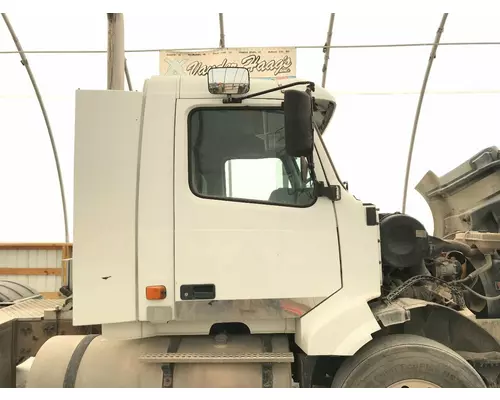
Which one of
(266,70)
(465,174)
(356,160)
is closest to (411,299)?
(465,174)

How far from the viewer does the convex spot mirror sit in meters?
2.98

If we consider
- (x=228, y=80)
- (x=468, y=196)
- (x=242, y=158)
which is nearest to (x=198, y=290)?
(x=242, y=158)

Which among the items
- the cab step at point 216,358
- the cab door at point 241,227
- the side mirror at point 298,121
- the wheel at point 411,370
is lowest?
the wheel at point 411,370

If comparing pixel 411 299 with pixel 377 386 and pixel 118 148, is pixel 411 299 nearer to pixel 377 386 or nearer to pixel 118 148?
pixel 377 386

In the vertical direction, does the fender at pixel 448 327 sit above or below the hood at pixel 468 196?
below

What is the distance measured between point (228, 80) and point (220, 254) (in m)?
1.25

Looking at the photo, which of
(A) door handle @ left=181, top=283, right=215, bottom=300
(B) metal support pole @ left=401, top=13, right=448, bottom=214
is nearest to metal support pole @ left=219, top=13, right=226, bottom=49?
(B) metal support pole @ left=401, top=13, right=448, bottom=214

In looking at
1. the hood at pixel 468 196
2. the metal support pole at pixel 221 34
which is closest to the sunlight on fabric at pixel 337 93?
the metal support pole at pixel 221 34

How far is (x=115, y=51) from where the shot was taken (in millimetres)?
4254

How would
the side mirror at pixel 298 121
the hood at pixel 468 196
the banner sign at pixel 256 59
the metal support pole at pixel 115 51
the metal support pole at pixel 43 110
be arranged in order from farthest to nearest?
the metal support pole at pixel 43 110
the banner sign at pixel 256 59
the hood at pixel 468 196
the metal support pole at pixel 115 51
the side mirror at pixel 298 121

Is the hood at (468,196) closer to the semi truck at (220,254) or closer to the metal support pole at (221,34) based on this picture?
the semi truck at (220,254)

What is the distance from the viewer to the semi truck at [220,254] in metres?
2.93

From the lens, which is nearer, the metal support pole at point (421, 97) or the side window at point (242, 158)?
the side window at point (242, 158)

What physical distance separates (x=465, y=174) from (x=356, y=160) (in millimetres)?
4746
